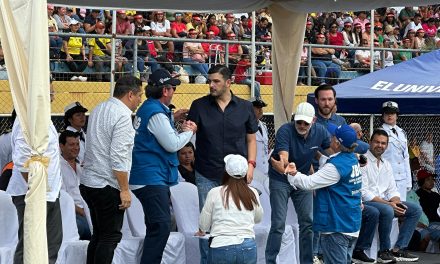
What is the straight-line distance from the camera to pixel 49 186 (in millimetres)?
8602

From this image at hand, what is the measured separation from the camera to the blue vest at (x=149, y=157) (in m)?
9.95

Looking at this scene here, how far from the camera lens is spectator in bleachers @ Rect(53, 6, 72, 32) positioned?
733 inches

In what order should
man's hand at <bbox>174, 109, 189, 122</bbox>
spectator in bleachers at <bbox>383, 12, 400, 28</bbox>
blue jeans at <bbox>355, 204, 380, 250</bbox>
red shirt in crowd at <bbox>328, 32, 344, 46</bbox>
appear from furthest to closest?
1. spectator in bleachers at <bbox>383, 12, 400, 28</bbox>
2. red shirt in crowd at <bbox>328, 32, 344, 46</bbox>
3. blue jeans at <bbox>355, 204, 380, 250</bbox>
4. man's hand at <bbox>174, 109, 189, 122</bbox>

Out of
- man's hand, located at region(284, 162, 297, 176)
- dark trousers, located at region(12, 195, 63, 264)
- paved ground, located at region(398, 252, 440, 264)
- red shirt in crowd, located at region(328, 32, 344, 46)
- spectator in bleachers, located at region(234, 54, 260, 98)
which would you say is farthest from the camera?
red shirt in crowd, located at region(328, 32, 344, 46)

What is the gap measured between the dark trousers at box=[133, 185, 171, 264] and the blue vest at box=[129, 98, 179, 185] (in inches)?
3.4

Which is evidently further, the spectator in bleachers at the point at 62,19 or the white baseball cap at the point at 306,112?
the spectator in bleachers at the point at 62,19

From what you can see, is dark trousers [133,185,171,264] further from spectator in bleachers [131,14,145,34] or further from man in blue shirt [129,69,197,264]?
spectator in bleachers [131,14,145,34]

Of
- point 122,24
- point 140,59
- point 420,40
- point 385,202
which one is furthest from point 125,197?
point 420,40

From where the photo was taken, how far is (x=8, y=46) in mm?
7941

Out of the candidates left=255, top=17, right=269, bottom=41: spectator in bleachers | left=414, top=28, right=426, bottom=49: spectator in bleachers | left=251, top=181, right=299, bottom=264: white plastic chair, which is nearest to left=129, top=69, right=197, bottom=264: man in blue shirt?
left=251, top=181, right=299, bottom=264: white plastic chair

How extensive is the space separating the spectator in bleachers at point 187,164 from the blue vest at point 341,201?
2.49 metres

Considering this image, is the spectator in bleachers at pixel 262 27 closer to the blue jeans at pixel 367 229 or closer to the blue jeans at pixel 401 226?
the blue jeans at pixel 401 226

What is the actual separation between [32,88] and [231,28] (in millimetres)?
14240

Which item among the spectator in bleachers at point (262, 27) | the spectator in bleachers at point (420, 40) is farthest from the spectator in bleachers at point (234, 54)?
the spectator in bleachers at point (420, 40)
